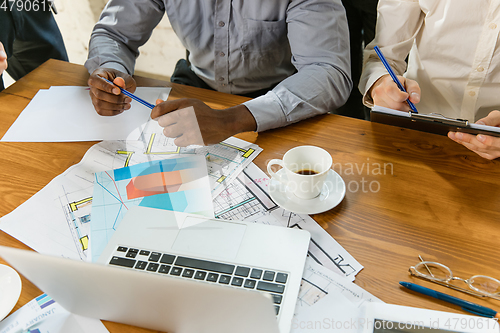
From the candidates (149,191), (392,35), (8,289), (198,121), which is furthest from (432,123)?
(8,289)

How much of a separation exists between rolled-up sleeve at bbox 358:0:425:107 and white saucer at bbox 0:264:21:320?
940 millimetres

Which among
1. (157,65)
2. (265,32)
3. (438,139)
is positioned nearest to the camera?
(438,139)

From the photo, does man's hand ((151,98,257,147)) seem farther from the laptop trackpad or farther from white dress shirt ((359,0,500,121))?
white dress shirt ((359,0,500,121))

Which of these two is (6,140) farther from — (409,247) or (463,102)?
(463,102)

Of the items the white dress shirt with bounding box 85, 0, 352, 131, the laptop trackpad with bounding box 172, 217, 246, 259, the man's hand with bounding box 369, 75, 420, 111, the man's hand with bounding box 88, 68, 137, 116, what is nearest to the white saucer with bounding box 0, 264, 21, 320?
the laptop trackpad with bounding box 172, 217, 246, 259

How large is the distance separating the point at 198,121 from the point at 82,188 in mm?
304

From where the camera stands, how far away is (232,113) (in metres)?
0.92

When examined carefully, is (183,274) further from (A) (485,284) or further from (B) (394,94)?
(B) (394,94)

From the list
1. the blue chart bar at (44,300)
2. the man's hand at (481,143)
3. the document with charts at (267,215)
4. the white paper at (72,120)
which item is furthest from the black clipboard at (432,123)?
the blue chart bar at (44,300)

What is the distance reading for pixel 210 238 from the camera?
673 mm

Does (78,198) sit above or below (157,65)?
above

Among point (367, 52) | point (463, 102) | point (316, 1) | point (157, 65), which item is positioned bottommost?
point (157, 65)

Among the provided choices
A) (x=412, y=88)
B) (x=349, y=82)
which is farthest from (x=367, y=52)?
Answer: (x=412, y=88)

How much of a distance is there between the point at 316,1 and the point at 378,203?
630 millimetres
